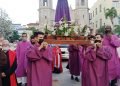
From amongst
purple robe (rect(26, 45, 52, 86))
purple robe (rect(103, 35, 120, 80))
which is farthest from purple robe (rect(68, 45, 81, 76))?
purple robe (rect(26, 45, 52, 86))

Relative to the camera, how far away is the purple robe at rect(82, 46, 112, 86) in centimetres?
761

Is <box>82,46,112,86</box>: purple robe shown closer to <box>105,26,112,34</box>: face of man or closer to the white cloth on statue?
<box>105,26,112,34</box>: face of man

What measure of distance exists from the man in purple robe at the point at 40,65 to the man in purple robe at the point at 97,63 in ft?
2.87

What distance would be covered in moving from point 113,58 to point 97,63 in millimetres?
1695

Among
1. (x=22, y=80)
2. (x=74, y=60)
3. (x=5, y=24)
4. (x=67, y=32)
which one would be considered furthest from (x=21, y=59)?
(x=5, y=24)

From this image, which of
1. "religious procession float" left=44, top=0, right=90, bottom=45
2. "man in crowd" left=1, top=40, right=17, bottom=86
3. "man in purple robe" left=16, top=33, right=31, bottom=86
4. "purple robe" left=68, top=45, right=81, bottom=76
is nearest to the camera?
"man in crowd" left=1, top=40, right=17, bottom=86

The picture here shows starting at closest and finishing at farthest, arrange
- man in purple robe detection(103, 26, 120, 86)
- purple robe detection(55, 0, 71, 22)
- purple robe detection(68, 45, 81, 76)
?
man in purple robe detection(103, 26, 120, 86) < purple robe detection(55, 0, 71, 22) < purple robe detection(68, 45, 81, 76)

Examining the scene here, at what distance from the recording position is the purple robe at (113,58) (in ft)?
29.7

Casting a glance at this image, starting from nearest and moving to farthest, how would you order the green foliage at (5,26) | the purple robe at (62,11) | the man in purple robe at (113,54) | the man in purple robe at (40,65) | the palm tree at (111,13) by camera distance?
1. the man in purple robe at (40,65)
2. the man in purple robe at (113,54)
3. the purple robe at (62,11)
4. the green foliage at (5,26)
5. the palm tree at (111,13)

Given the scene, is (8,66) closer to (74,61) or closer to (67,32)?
(67,32)

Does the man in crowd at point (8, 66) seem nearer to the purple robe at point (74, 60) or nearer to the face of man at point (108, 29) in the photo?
the face of man at point (108, 29)

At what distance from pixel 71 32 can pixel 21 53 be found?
6.28 feet

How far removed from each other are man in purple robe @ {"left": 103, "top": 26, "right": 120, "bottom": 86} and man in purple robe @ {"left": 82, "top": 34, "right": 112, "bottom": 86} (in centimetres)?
135

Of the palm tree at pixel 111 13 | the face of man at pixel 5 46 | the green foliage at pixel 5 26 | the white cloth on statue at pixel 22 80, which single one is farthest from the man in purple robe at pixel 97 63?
the palm tree at pixel 111 13
